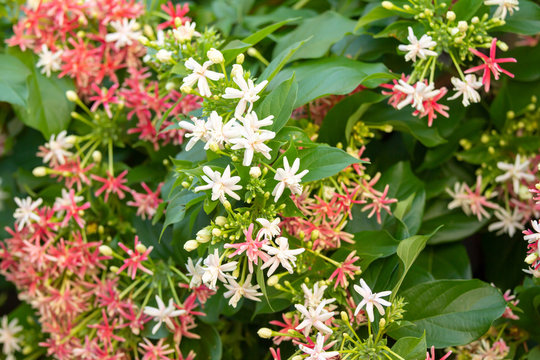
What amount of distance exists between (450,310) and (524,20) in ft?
1.43

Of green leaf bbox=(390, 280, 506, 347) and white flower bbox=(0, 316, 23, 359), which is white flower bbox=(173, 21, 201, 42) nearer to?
green leaf bbox=(390, 280, 506, 347)

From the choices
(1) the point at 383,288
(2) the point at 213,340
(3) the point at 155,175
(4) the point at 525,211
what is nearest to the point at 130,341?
(2) the point at 213,340

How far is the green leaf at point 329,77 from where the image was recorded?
64cm

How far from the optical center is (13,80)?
80 cm

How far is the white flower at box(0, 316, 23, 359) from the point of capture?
859 mm

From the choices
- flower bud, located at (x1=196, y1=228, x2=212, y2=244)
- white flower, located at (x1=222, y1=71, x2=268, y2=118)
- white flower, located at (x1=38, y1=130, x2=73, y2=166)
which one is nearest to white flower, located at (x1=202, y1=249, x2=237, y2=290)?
flower bud, located at (x1=196, y1=228, x2=212, y2=244)

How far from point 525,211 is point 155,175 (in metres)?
0.59

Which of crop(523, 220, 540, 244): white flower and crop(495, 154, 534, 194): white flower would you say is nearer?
crop(523, 220, 540, 244): white flower

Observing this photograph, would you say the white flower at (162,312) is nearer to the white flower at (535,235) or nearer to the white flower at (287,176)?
the white flower at (287,176)

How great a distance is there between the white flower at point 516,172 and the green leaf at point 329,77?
242mm

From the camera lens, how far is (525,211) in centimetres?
76

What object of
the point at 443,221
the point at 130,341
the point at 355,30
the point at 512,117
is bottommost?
the point at 130,341

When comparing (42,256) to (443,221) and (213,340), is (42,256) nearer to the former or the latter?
(213,340)

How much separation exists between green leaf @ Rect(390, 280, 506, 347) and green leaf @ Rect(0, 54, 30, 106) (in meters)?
0.64
